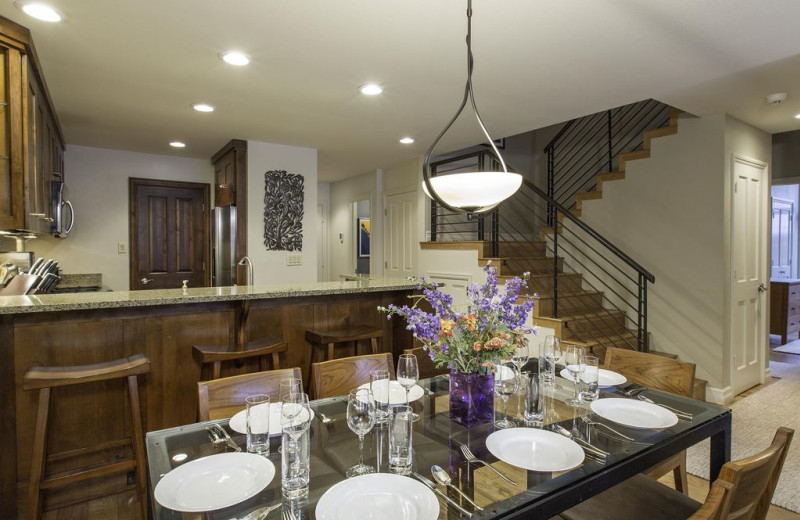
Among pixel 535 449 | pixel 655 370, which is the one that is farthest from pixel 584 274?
pixel 535 449

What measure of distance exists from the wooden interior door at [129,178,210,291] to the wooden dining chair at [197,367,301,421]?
4.07 meters

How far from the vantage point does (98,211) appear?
15.6ft

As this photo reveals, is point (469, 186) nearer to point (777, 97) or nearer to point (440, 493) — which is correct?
point (440, 493)

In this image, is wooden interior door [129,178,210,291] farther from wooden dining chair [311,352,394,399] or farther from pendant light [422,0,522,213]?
pendant light [422,0,522,213]

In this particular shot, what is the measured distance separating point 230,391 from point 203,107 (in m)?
2.60

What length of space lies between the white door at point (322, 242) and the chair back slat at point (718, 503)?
684cm

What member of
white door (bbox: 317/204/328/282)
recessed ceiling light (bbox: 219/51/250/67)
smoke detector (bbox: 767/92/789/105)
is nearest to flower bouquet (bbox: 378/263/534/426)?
recessed ceiling light (bbox: 219/51/250/67)

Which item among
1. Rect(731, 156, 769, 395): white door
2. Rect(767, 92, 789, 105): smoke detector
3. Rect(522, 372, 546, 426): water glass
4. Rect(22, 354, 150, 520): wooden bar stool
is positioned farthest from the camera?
Rect(731, 156, 769, 395): white door

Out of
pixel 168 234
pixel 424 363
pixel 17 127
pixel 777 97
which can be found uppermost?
pixel 777 97

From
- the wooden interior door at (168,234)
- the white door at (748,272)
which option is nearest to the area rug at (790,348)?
the white door at (748,272)

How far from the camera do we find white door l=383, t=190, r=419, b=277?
549cm

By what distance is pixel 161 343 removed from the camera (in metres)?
2.36

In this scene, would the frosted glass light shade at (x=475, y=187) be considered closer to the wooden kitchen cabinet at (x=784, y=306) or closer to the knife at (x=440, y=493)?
the knife at (x=440, y=493)

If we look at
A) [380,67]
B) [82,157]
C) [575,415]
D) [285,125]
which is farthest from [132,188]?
[575,415]
